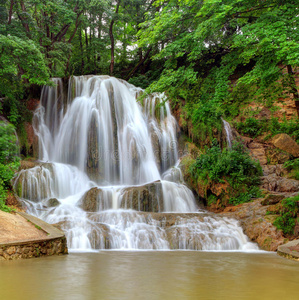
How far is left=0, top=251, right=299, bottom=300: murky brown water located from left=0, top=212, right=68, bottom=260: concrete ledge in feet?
1.01

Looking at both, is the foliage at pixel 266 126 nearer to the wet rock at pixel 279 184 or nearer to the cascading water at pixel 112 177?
the cascading water at pixel 112 177

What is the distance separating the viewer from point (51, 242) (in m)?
7.97

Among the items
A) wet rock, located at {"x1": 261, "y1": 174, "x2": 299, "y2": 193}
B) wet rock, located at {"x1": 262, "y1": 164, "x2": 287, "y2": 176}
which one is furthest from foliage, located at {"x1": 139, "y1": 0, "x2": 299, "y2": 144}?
wet rock, located at {"x1": 262, "y1": 164, "x2": 287, "y2": 176}

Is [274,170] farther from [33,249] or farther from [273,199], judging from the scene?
[33,249]

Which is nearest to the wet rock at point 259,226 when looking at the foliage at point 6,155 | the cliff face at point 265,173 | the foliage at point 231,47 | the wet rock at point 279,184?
the cliff face at point 265,173

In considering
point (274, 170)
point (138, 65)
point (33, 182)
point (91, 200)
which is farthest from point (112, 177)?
point (138, 65)

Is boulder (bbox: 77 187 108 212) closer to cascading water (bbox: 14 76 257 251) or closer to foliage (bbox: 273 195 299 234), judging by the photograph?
cascading water (bbox: 14 76 257 251)

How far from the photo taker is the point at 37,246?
759 centimetres

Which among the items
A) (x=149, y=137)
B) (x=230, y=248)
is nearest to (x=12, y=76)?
(x=149, y=137)

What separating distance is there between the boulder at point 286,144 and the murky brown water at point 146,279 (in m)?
14.2

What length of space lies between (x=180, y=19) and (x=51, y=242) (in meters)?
7.99

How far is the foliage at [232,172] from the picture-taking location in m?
15.9

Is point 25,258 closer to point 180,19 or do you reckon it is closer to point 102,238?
point 102,238

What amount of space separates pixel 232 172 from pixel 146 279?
11974 millimetres
